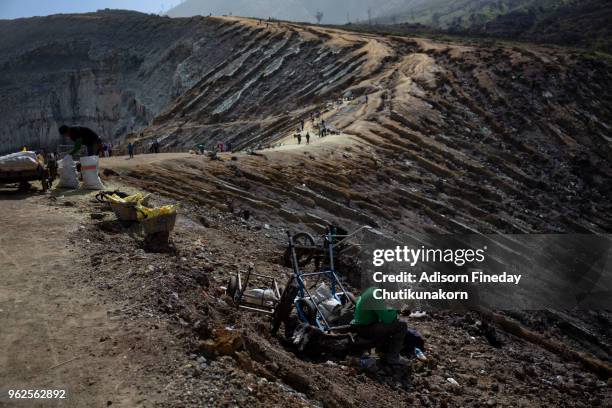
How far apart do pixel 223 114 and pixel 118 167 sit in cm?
2212

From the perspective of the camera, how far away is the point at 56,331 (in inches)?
234

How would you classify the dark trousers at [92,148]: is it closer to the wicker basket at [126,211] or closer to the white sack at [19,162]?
the white sack at [19,162]

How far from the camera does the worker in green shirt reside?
22.1 ft

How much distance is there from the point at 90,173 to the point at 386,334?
27.1ft

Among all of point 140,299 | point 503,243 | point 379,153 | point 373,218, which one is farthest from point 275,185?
point 140,299

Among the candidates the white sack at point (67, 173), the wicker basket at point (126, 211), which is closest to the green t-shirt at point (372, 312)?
the wicker basket at point (126, 211)

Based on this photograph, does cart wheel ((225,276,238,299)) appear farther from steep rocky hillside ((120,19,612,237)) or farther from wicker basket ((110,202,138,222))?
steep rocky hillside ((120,19,612,237))

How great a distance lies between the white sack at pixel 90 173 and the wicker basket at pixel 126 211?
239cm

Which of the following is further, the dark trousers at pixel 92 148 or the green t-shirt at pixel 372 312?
the dark trousers at pixel 92 148

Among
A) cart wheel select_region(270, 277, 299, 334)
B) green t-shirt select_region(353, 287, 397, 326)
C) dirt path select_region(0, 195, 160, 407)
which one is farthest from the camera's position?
cart wheel select_region(270, 277, 299, 334)

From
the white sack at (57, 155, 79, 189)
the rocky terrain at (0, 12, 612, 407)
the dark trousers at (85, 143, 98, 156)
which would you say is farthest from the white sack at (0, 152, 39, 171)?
the dark trousers at (85, 143, 98, 156)

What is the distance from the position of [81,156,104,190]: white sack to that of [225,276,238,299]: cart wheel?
5.62m

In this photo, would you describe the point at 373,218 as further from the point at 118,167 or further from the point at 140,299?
the point at 140,299

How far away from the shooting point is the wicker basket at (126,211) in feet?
32.0
